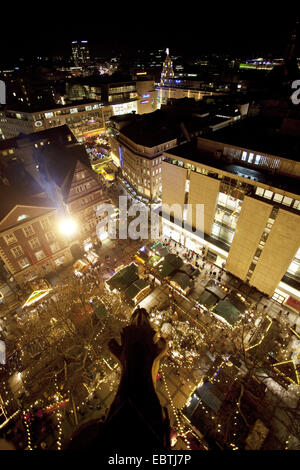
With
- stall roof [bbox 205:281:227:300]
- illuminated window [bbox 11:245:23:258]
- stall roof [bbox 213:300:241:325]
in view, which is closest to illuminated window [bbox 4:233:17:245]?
illuminated window [bbox 11:245:23:258]

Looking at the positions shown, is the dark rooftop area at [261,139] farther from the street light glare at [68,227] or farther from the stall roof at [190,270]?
the street light glare at [68,227]

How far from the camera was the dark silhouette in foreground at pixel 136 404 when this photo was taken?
530cm

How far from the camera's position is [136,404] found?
5.88 m

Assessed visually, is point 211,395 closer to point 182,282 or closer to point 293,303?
point 182,282

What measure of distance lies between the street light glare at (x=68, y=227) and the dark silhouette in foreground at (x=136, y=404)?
3339 centimetres

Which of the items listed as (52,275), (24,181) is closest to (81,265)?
(52,275)

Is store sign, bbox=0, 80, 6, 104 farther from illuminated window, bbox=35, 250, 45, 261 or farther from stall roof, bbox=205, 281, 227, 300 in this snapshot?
stall roof, bbox=205, 281, 227, 300

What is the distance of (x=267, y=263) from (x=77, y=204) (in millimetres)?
31774

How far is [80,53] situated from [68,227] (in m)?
221

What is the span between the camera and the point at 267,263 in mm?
30469

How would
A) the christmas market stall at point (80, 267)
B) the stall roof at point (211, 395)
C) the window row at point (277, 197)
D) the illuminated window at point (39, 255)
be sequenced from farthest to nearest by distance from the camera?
the christmas market stall at point (80, 267) → the illuminated window at point (39, 255) → the window row at point (277, 197) → the stall roof at point (211, 395)

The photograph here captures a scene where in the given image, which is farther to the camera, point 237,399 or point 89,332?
point 89,332

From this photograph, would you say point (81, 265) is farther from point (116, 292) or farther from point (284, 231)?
point (284, 231)

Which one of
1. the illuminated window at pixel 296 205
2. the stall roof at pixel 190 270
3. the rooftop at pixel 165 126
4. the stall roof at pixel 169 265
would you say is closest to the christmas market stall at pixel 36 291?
the stall roof at pixel 169 265
